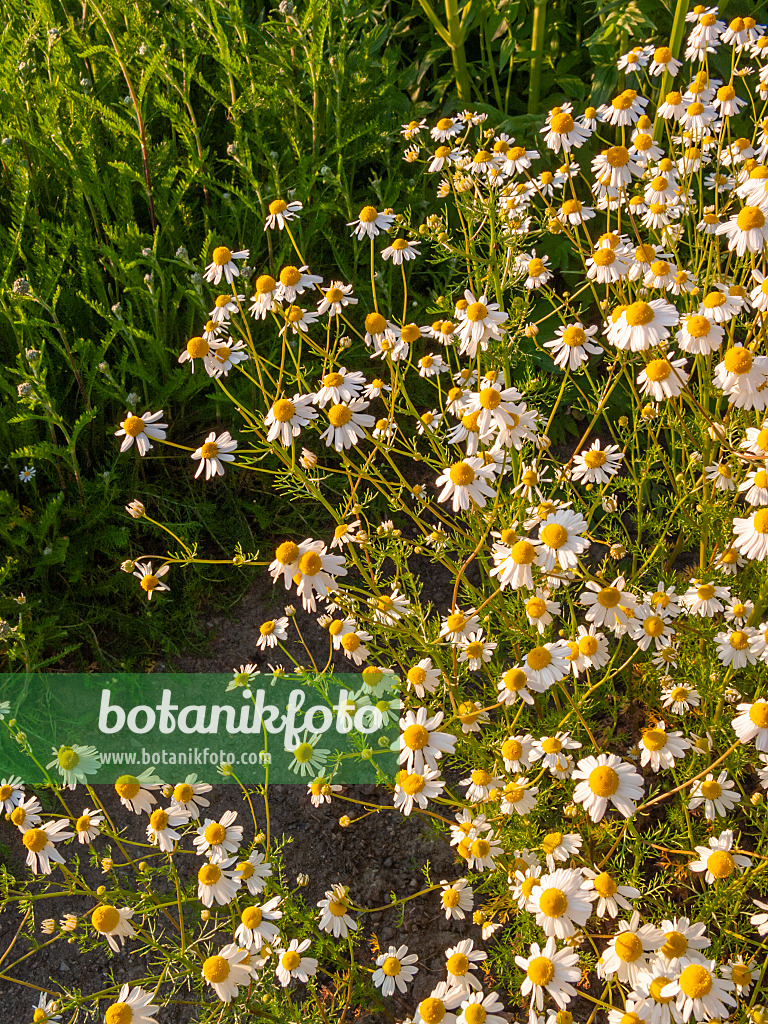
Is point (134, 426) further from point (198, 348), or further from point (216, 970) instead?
point (216, 970)

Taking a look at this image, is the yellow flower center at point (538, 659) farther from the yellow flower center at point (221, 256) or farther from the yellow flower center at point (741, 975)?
the yellow flower center at point (221, 256)

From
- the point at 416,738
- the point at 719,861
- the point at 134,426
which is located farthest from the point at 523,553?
the point at 134,426

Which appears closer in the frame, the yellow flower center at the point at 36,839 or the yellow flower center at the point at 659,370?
the yellow flower center at the point at 659,370

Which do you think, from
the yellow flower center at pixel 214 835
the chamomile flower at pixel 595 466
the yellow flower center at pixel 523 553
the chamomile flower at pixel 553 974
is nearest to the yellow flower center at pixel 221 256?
the chamomile flower at pixel 595 466

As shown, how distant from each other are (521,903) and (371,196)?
→ 280 cm

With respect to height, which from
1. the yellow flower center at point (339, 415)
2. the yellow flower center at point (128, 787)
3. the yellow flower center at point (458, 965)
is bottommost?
the yellow flower center at point (458, 965)

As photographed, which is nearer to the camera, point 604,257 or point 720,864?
point 720,864

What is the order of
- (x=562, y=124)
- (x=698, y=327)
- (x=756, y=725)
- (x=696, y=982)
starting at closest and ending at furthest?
(x=696, y=982) → (x=756, y=725) → (x=698, y=327) → (x=562, y=124)

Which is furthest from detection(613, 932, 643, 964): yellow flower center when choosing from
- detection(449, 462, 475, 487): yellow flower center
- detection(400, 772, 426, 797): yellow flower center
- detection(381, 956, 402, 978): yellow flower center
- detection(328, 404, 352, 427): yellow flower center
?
detection(328, 404, 352, 427): yellow flower center

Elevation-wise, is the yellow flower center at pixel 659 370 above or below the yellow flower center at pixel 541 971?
above

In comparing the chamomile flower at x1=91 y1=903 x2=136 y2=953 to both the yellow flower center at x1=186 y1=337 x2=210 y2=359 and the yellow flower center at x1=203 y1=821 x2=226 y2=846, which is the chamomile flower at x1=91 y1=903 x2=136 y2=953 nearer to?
the yellow flower center at x1=203 y1=821 x2=226 y2=846

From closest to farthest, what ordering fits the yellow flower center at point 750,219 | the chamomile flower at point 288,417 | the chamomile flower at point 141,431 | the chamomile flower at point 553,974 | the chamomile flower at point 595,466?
the chamomile flower at point 553,974 → the yellow flower center at point 750,219 → the chamomile flower at point 288,417 → the chamomile flower at point 141,431 → the chamomile flower at point 595,466

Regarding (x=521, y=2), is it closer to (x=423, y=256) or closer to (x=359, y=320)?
(x=423, y=256)

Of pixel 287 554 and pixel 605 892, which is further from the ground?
pixel 287 554
